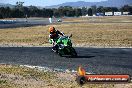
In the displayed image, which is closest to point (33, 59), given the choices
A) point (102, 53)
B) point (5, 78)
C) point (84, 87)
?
point (102, 53)

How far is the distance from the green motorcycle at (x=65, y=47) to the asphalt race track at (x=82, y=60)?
0.42 metres

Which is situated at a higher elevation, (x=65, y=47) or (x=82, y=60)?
(x=65, y=47)

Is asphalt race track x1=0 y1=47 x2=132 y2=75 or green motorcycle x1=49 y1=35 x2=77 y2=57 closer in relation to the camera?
asphalt race track x1=0 y1=47 x2=132 y2=75

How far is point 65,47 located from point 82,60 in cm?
220

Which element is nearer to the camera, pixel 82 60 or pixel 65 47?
pixel 82 60

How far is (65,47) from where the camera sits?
22328 mm

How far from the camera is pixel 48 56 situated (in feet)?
73.3

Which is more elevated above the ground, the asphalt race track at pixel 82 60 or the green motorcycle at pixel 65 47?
the green motorcycle at pixel 65 47

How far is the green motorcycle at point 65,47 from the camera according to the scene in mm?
22297

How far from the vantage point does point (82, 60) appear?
2052 centimetres

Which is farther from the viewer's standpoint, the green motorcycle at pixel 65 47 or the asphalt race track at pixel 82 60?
the green motorcycle at pixel 65 47

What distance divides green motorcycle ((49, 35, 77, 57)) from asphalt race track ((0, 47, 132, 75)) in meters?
0.42

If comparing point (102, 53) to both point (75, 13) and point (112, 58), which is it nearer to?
point (112, 58)

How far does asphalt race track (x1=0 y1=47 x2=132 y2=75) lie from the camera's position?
17750 mm
